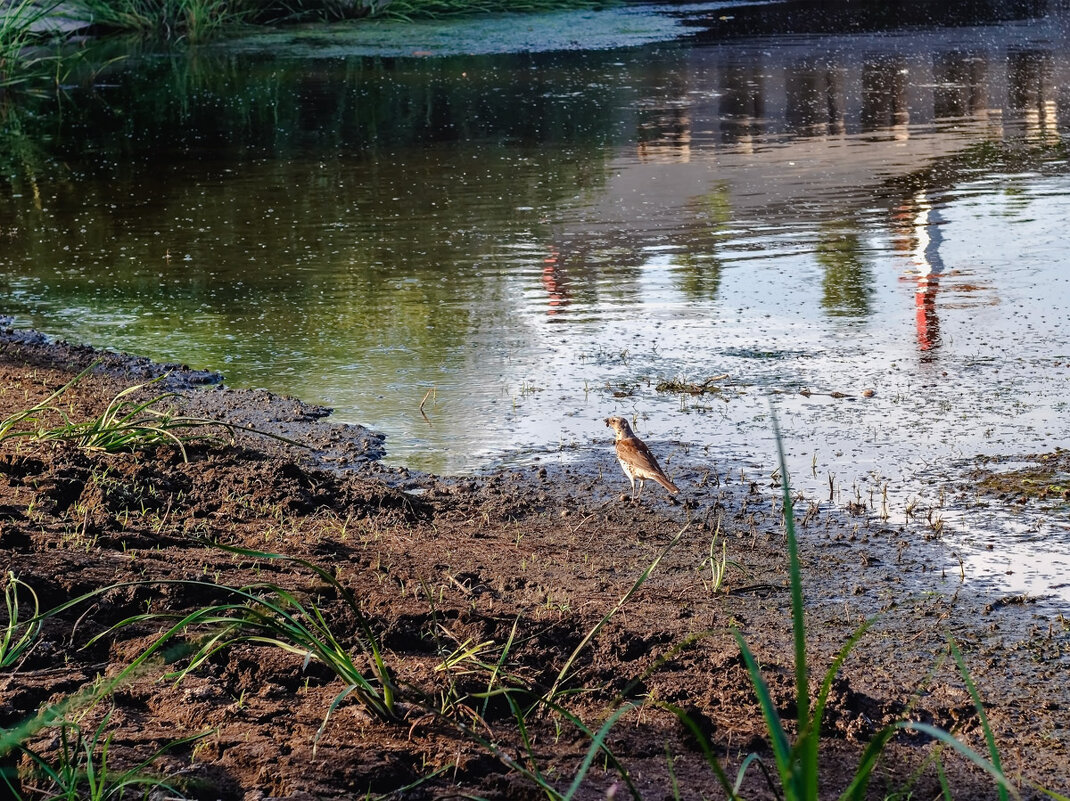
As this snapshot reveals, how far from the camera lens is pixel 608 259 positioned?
10641mm

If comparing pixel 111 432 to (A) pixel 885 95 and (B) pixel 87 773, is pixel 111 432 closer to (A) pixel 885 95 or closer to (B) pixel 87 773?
(B) pixel 87 773

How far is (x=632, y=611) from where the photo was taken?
4.74m

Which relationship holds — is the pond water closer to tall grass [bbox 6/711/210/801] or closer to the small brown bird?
the small brown bird

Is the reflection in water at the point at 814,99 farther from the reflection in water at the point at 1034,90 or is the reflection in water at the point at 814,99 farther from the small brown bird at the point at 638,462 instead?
the small brown bird at the point at 638,462

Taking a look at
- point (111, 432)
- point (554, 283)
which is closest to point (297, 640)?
point (111, 432)

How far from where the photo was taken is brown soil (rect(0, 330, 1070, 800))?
342 centimetres

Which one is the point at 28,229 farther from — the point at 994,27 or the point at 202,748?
the point at 994,27

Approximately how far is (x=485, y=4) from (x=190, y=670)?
28.5 metres

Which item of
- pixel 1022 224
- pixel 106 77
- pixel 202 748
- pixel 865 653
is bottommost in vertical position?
pixel 865 653

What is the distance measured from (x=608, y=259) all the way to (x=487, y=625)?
6593 millimetres

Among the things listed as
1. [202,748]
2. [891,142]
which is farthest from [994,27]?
[202,748]

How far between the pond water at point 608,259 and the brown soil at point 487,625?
0.48 m

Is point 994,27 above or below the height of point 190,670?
above

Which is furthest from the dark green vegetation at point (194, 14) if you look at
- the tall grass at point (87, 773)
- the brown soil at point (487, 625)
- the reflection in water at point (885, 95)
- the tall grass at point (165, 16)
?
the tall grass at point (87, 773)
